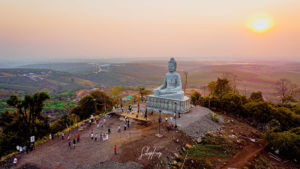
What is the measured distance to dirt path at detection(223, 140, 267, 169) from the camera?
15303 mm

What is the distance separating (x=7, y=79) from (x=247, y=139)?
127 m

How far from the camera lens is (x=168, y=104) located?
25859 millimetres

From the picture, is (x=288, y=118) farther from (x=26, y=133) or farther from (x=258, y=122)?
(x=26, y=133)

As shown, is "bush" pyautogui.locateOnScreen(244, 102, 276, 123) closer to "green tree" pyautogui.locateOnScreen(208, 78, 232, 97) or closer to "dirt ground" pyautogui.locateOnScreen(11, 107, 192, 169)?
"green tree" pyautogui.locateOnScreen(208, 78, 232, 97)

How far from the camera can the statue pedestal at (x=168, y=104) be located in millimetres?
24875

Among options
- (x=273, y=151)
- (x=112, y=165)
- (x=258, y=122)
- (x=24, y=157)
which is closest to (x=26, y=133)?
(x=24, y=157)

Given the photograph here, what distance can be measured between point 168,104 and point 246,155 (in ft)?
39.9

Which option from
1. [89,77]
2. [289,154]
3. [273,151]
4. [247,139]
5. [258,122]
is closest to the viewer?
[289,154]

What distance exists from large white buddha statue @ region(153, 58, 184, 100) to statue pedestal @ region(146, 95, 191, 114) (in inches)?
25.4

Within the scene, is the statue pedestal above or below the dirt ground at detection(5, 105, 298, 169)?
above

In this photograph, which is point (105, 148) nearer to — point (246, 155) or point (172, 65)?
point (246, 155)

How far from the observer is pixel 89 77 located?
126m

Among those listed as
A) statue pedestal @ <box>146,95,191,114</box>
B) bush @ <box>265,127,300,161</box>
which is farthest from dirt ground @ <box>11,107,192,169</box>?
bush @ <box>265,127,300,161</box>

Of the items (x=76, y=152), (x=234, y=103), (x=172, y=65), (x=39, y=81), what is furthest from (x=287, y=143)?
(x=39, y=81)
